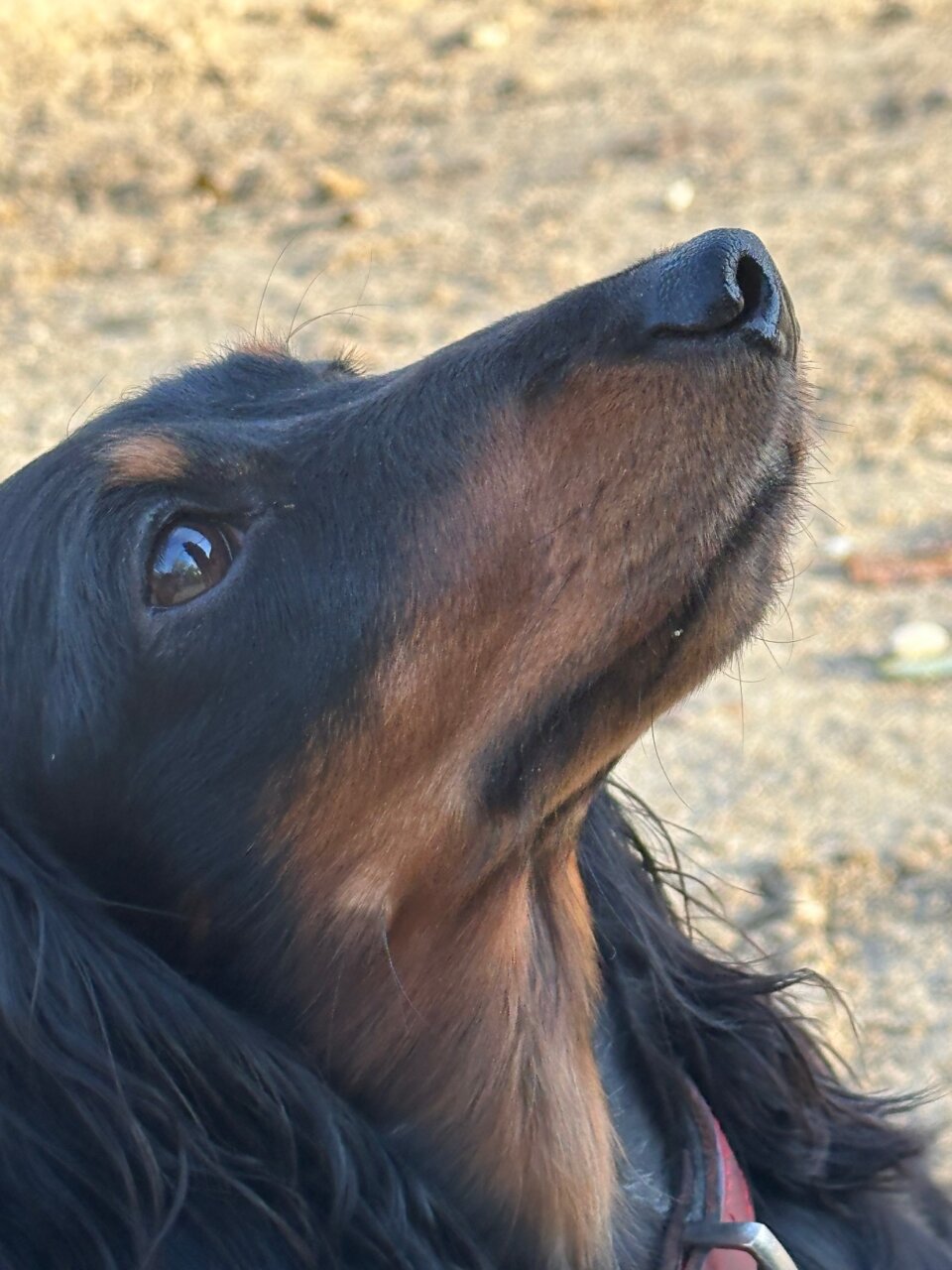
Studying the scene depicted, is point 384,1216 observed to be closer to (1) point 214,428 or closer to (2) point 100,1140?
(2) point 100,1140

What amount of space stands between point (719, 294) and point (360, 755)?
689 millimetres

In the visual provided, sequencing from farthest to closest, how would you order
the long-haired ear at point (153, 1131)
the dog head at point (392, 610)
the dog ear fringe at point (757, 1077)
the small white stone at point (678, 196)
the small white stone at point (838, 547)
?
the small white stone at point (678, 196) → the small white stone at point (838, 547) → the dog ear fringe at point (757, 1077) → the dog head at point (392, 610) → the long-haired ear at point (153, 1131)

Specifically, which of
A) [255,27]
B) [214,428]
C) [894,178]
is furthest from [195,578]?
[255,27]

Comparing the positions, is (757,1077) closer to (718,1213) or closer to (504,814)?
(718,1213)

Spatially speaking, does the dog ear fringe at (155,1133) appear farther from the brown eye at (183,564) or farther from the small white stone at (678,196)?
the small white stone at (678,196)

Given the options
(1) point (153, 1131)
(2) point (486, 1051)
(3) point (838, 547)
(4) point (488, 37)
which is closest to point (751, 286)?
(2) point (486, 1051)

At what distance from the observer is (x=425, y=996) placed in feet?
7.23

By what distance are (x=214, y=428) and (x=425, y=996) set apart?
0.78 meters

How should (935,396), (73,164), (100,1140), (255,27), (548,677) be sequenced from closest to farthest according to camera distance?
(100,1140)
(548,677)
(935,396)
(73,164)
(255,27)

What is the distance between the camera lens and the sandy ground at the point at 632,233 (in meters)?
3.92

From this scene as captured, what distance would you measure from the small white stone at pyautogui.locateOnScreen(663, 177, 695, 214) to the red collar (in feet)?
17.0

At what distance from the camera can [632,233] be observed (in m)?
6.82

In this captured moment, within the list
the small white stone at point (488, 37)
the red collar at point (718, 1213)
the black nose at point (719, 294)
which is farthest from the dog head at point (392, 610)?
the small white stone at point (488, 37)

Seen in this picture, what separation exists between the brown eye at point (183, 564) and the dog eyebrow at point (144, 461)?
0.22 ft
